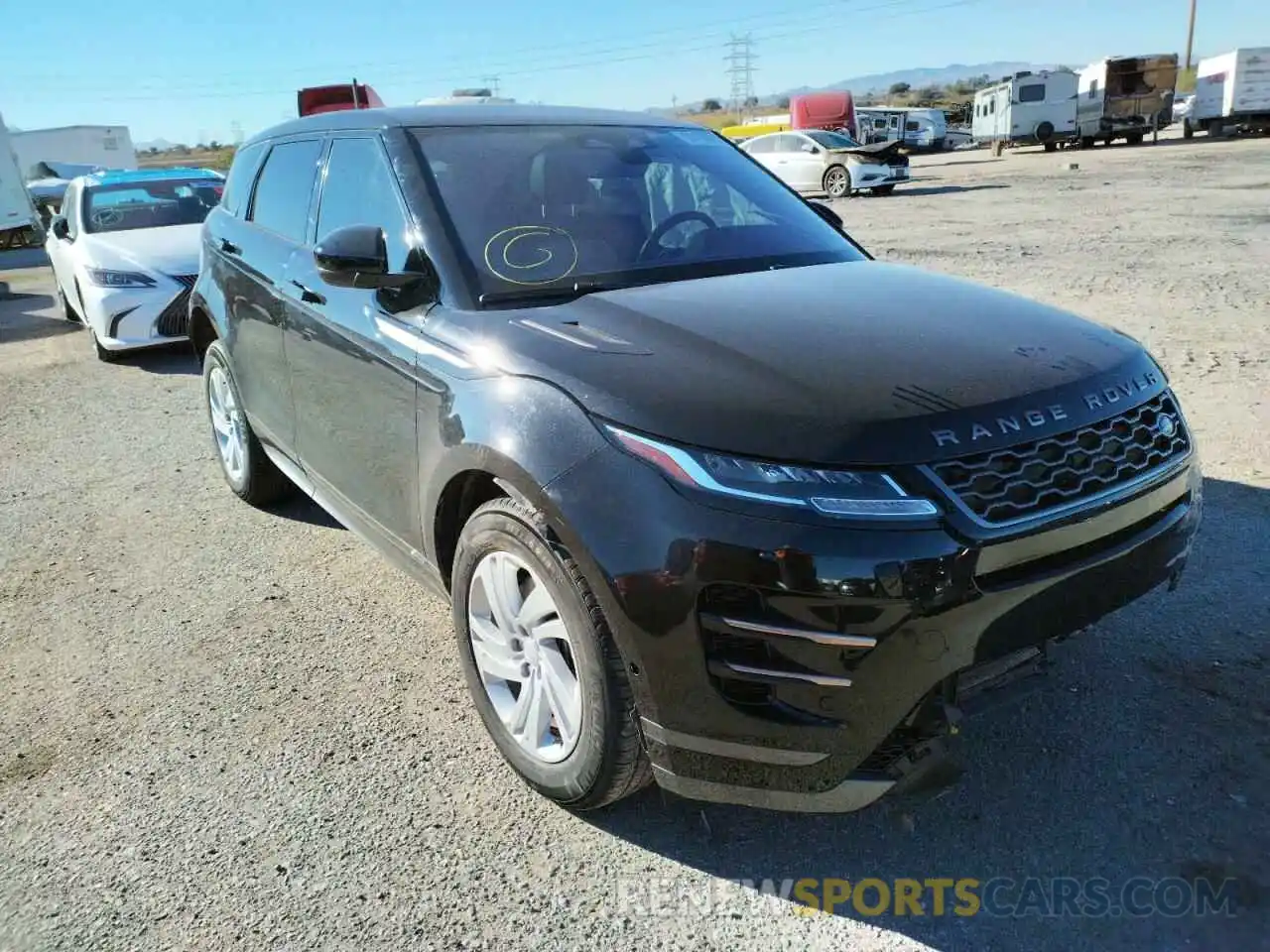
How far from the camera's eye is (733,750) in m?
2.10

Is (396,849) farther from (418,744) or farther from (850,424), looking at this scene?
(850,424)

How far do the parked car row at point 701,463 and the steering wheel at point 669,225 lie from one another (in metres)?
0.02

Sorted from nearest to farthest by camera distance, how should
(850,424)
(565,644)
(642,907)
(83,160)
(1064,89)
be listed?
(850,424) → (642,907) → (565,644) → (83,160) → (1064,89)

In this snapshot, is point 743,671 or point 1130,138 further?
point 1130,138

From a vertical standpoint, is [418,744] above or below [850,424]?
below

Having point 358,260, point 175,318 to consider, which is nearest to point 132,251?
point 175,318

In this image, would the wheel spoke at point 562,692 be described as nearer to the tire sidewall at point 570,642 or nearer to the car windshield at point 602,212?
the tire sidewall at point 570,642

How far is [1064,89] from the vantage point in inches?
1384

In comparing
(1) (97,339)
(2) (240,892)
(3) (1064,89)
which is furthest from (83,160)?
(2) (240,892)

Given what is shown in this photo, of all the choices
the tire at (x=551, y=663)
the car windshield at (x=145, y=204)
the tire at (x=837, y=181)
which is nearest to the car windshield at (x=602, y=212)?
the tire at (x=551, y=663)

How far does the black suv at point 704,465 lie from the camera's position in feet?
6.57

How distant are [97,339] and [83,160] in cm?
2945

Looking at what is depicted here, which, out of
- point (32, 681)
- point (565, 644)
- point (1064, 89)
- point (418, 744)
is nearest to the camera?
point (565, 644)

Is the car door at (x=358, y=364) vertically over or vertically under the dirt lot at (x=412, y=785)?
over
